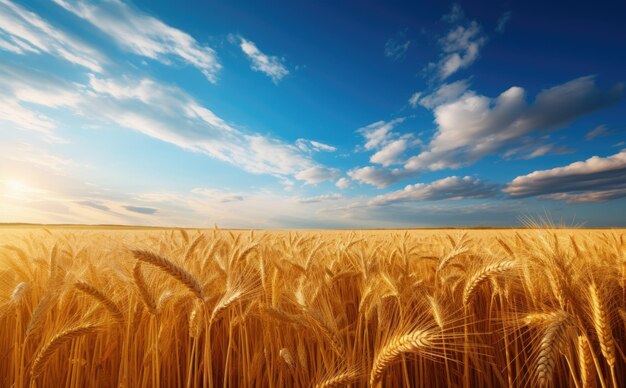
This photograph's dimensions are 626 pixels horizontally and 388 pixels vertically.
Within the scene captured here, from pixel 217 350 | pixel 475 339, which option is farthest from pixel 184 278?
pixel 475 339

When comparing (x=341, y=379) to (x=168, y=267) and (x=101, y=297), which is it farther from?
(x=101, y=297)

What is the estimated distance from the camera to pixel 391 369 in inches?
83.5

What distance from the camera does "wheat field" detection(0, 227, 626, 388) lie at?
1.67 metres

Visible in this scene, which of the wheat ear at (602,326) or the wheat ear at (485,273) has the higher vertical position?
the wheat ear at (485,273)

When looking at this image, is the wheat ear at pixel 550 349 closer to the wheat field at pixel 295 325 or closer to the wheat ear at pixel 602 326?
the wheat field at pixel 295 325

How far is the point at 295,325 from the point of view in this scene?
2.04 meters

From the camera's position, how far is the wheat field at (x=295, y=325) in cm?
167

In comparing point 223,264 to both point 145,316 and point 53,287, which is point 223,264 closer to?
point 145,316

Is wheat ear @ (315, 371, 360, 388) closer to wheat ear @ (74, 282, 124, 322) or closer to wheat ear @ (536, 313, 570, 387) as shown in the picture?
wheat ear @ (536, 313, 570, 387)

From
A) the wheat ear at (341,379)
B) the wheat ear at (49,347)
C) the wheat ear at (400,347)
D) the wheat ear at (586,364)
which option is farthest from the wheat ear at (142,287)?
the wheat ear at (586,364)

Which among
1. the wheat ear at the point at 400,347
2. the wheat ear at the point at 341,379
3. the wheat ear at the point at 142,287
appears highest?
the wheat ear at the point at 142,287

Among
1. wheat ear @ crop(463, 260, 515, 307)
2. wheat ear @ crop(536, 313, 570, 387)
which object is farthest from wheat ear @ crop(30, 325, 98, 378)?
wheat ear @ crop(463, 260, 515, 307)

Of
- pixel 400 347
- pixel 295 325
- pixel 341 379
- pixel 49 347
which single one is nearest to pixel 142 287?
pixel 49 347

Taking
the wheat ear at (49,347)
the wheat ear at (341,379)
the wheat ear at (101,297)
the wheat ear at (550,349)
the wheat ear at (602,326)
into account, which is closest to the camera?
A: the wheat ear at (550,349)
